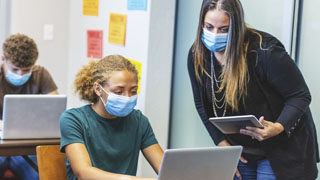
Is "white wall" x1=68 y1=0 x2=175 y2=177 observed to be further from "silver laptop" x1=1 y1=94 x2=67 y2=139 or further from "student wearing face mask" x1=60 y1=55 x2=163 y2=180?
"student wearing face mask" x1=60 y1=55 x2=163 y2=180

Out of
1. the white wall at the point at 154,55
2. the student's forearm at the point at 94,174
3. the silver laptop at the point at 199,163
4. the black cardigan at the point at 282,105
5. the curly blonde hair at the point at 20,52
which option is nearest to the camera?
the silver laptop at the point at 199,163

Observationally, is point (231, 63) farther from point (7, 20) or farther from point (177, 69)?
point (7, 20)

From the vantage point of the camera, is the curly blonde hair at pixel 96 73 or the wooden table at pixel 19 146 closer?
the curly blonde hair at pixel 96 73

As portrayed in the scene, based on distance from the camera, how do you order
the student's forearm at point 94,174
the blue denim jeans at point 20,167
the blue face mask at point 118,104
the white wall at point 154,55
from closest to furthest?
the student's forearm at point 94,174 < the blue face mask at point 118,104 < the blue denim jeans at point 20,167 < the white wall at point 154,55

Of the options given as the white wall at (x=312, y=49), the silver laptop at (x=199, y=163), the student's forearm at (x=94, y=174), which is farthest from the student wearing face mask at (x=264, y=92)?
the student's forearm at (x=94, y=174)

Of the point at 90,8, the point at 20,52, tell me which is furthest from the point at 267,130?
the point at 90,8

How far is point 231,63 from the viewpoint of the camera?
1.98 metres

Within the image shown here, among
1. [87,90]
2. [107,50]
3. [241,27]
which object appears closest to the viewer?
[241,27]

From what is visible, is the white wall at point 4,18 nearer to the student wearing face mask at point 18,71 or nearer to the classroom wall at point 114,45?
the classroom wall at point 114,45

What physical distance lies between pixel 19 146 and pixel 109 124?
0.58m

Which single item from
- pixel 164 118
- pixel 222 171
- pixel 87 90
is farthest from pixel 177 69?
pixel 222 171

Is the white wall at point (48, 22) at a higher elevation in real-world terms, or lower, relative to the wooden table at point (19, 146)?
higher

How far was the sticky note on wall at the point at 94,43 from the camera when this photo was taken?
12.3 ft

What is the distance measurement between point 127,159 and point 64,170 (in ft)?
0.80
